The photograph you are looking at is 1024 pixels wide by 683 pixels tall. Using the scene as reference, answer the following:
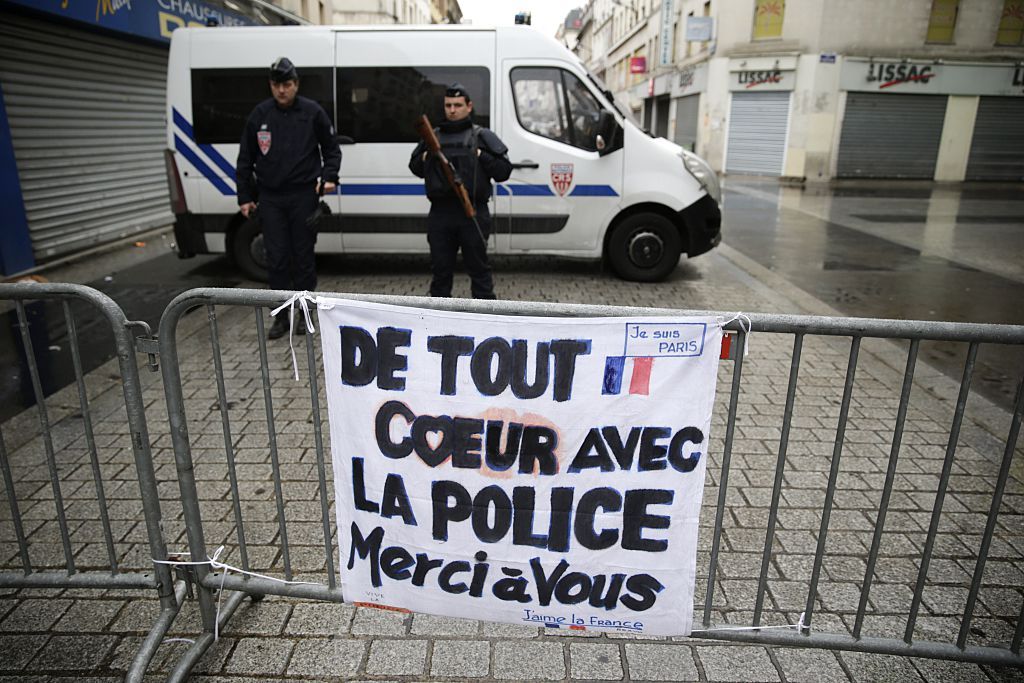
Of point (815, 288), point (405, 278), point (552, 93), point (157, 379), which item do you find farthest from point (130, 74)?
point (815, 288)

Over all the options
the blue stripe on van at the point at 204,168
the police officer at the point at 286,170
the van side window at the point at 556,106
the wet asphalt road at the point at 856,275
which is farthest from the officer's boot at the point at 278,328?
the van side window at the point at 556,106

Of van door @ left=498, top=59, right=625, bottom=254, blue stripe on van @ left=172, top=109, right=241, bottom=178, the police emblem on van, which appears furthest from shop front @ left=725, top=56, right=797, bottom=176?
blue stripe on van @ left=172, top=109, right=241, bottom=178

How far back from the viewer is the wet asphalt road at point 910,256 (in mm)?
6777

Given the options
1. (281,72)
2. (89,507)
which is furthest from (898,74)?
(89,507)

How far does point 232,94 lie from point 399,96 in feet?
6.12

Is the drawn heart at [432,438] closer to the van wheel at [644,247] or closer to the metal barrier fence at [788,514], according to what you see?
the metal barrier fence at [788,514]

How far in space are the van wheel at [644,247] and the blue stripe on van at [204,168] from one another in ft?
14.5

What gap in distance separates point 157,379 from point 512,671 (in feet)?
12.5

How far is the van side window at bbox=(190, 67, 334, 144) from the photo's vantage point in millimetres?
7590

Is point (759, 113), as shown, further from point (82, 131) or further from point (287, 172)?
point (287, 172)

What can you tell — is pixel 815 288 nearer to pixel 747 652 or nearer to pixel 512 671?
pixel 747 652

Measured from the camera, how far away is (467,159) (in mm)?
5621

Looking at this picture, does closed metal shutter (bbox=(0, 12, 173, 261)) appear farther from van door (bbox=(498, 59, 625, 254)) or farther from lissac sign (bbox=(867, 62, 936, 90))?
lissac sign (bbox=(867, 62, 936, 90))

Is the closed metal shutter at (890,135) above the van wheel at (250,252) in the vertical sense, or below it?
above
